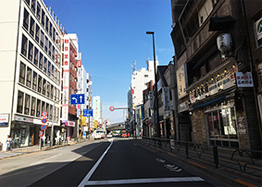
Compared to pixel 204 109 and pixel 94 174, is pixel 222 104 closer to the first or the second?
pixel 204 109

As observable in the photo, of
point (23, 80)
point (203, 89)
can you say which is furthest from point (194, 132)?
point (23, 80)

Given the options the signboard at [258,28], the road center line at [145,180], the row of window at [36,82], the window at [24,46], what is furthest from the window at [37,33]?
the road center line at [145,180]

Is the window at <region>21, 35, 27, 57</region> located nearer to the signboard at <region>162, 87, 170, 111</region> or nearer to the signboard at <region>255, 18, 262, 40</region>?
the signboard at <region>162, 87, 170, 111</region>

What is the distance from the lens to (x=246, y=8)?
11.0m

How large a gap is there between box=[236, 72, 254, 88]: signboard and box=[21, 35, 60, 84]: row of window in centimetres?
2691

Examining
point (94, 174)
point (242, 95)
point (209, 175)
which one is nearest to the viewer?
point (209, 175)

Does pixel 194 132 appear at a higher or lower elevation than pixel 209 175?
higher

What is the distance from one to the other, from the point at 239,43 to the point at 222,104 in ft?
13.8

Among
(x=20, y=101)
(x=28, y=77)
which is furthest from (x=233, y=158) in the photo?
(x=28, y=77)

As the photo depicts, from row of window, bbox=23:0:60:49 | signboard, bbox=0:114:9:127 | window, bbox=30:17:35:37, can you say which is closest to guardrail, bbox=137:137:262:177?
signboard, bbox=0:114:9:127

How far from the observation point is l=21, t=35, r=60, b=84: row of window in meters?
28.8

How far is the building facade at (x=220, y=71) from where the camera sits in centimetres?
1064

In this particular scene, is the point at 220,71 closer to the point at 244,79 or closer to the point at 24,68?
the point at 244,79

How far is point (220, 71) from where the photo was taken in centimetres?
1326
